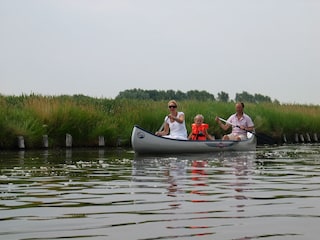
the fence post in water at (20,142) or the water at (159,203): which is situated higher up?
the fence post in water at (20,142)

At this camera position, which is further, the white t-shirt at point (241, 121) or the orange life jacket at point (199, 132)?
the white t-shirt at point (241, 121)

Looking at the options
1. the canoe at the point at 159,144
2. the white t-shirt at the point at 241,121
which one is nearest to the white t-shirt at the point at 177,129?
the canoe at the point at 159,144

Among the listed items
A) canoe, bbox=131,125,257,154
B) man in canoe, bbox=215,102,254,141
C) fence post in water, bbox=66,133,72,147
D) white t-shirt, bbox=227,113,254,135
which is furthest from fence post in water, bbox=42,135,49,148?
white t-shirt, bbox=227,113,254,135

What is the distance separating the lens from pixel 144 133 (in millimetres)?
20672

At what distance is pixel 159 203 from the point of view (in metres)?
8.59

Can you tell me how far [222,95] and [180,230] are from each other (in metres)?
74.2

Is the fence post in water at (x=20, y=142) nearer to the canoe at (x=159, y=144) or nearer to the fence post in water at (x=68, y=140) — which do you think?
the fence post in water at (x=68, y=140)

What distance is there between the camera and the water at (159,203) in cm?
652

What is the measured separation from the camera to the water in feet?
21.4

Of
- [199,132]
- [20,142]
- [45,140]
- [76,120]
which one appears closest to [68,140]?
[76,120]

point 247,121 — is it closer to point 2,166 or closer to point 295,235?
point 2,166

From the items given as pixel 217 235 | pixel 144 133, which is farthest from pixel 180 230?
pixel 144 133

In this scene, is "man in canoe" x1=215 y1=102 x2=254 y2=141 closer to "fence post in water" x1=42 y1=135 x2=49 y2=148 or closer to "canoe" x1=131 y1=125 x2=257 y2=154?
"canoe" x1=131 y1=125 x2=257 y2=154

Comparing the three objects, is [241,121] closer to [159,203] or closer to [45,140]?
[45,140]
